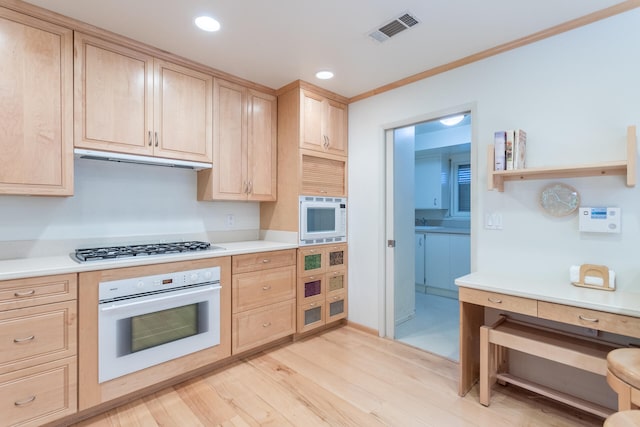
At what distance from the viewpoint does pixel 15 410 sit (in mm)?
1659

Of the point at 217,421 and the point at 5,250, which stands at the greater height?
the point at 5,250

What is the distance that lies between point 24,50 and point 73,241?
129 centimetres

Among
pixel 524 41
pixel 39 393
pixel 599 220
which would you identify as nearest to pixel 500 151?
pixel 599 220

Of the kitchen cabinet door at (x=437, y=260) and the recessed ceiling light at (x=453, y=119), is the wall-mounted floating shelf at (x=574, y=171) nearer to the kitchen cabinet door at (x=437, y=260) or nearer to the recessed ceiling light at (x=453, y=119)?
the recessed ceiling light at (x=453, y=119)

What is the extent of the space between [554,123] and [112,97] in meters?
3.10

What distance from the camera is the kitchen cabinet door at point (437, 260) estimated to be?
4.56m

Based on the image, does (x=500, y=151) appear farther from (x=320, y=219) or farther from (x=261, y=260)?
(x=261, y=260)

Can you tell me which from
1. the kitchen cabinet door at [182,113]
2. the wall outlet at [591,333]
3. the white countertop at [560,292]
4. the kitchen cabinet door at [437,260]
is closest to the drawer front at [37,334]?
the kitchen cabinet door at [182,113]

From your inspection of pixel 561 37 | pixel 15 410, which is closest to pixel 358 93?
pixel 561 37

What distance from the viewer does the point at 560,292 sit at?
1796 mm

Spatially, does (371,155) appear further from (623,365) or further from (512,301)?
(623,365)

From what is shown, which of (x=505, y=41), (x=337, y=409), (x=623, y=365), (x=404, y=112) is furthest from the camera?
(x=404, y=112)

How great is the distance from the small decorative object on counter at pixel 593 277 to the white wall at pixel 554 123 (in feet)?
0.32

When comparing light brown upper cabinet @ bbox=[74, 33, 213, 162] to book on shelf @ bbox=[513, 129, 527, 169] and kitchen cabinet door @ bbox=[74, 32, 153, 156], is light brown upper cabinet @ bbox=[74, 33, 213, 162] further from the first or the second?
book on shelf @ bbox=[513, 129, 527, 169]
